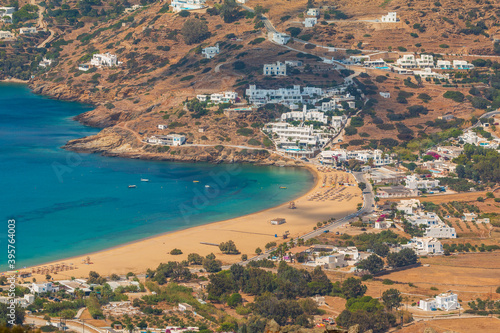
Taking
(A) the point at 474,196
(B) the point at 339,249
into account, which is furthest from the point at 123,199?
(A) the point at 474,196

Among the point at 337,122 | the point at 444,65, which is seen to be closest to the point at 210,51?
the point at 337,122

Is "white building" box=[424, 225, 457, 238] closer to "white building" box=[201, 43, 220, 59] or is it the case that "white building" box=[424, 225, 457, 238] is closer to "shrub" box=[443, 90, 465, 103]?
"shrub" box=[443, 90, 465, 103]

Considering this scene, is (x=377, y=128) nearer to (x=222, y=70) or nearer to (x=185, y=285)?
(x=222, y=70)

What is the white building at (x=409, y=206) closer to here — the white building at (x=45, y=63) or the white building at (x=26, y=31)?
the white building at (x=45, y=63)

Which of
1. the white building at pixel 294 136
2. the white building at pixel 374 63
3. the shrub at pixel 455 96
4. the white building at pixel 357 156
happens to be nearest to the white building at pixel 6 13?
the white building at pixel 374 63

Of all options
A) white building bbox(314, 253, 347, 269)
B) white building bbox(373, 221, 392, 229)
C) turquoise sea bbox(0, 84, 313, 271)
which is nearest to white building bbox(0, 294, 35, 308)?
turquoise sea bbox(0, 84, 313, 271)

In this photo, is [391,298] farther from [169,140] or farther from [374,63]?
[374,63]
